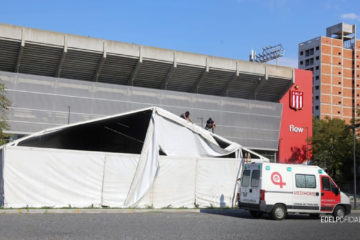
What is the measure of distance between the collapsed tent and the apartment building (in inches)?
3635

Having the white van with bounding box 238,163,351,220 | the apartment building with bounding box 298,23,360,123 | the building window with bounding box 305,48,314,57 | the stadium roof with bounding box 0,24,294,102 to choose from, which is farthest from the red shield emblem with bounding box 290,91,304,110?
the building window with bounding box 305,48,314,57

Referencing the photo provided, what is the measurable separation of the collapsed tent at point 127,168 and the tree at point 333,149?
94.9ft

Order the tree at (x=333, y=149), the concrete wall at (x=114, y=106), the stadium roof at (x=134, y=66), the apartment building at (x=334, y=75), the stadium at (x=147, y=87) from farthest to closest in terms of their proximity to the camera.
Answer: the apartment building at (x=334, y=75) → the tree at (x=333, y=149) → the concrete wall at (x=114, y=106) → the stadium at (x=147, y=87) → the stadium roof at (x=134, y=66)

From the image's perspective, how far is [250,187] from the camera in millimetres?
17328

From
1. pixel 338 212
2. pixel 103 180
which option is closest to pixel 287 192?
pixel 338 212

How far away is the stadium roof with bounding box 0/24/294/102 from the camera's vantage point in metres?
34.7

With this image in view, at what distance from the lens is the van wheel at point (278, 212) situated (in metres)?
16.5

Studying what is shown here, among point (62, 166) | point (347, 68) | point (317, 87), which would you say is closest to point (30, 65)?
point (62, 166)

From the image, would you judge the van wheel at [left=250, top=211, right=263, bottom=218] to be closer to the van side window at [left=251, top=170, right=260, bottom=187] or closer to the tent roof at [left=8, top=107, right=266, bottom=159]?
the van side window at [left=251, top=170, right=260, bottom=187]

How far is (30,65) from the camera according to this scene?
36188 mm

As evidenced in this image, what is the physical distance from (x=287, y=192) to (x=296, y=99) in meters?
30.7

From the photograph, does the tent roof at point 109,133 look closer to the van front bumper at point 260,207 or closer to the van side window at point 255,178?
the van side window at point 255,178

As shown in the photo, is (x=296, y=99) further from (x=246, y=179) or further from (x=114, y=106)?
(x=246, y=179)

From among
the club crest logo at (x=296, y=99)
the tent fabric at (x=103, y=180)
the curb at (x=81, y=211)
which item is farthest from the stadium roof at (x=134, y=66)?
the curb at (x=81, y=211)
